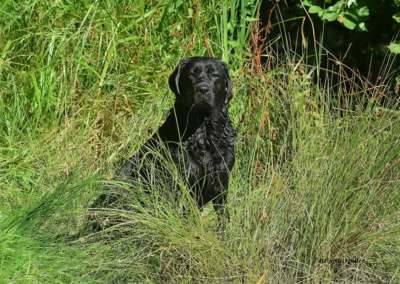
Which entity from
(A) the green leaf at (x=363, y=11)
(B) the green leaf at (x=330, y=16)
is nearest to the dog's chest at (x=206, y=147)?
(B) the green leaf at (x=330, y=16)

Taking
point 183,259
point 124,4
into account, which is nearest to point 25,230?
point 183,259

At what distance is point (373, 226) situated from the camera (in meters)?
4.09

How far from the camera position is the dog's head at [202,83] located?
471 cm

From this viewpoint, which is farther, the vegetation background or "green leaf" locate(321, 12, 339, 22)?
"green leaf" locate(321, 12, 339, 22)

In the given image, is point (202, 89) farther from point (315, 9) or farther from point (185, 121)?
point (315, 9)

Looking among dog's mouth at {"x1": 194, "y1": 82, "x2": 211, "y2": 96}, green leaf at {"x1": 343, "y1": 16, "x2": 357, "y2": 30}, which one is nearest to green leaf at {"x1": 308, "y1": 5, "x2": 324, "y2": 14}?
green leaf at {"x1": 343, "y1": 16, "x2": 357, "y2": 30}

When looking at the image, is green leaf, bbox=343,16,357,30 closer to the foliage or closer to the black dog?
the foliage

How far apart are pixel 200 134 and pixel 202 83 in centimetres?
30

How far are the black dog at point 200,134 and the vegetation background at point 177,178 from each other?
0.14m

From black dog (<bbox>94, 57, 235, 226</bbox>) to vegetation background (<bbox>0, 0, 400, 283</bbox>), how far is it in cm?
14

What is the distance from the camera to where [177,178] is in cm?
427

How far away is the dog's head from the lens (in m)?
4.71

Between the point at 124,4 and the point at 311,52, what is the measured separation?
186 cm

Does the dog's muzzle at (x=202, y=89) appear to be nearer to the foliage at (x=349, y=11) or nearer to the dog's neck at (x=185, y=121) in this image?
the dog's neck at (x=185, y=121)
